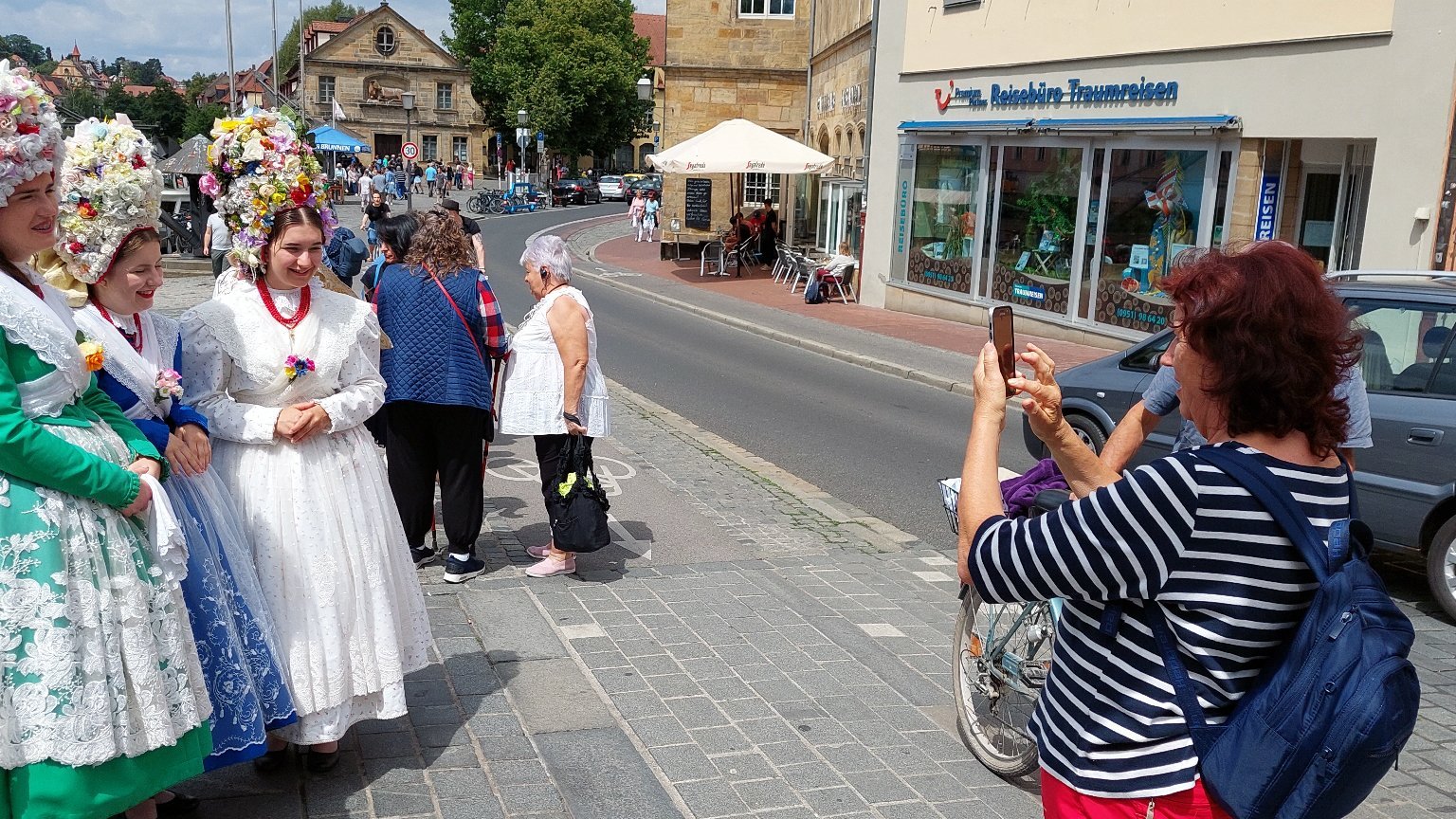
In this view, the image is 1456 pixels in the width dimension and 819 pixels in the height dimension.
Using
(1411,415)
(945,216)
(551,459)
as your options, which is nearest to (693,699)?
(551,459)

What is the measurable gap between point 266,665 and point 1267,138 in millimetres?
14168

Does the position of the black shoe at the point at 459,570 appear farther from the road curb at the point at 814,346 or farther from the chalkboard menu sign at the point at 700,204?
the chalkboard menu sign at the point at 700,204

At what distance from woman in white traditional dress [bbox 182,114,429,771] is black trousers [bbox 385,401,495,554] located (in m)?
1.88

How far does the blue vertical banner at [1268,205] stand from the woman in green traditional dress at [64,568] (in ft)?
46.9

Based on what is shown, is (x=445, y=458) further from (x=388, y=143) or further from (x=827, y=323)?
(x=388, y=143)

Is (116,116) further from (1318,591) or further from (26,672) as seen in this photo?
(1318,591)

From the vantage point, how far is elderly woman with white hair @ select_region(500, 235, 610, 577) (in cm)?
595

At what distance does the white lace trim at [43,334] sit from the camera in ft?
9.08

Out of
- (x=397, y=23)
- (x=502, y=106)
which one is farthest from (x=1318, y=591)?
(x=397, y=23)

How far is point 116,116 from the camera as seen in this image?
11.4 ft

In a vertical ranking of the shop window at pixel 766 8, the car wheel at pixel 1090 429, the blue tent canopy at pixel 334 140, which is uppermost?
the shop window at pixel 766 8

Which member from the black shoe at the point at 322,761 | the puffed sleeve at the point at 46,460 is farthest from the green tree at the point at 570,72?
the puffed sleeve at the point at 46,460

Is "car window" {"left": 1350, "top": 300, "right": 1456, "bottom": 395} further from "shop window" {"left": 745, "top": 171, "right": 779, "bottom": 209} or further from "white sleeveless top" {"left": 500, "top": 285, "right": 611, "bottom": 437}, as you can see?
"shop window" {"left": 745, "top": 171, "right": 779, "bottom": 209}

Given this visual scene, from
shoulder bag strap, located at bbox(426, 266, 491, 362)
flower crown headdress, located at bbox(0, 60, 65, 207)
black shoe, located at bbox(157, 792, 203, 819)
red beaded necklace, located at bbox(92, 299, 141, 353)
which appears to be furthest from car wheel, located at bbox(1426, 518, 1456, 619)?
flower crown headdress, located at bbox(0, 60, 65, 207)
